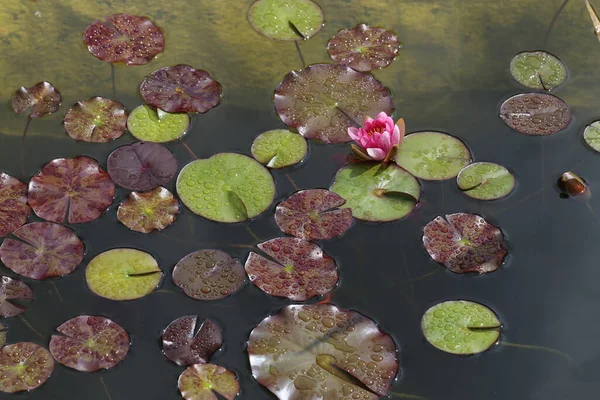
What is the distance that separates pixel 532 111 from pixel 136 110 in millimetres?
1830

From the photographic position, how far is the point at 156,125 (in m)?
3.27

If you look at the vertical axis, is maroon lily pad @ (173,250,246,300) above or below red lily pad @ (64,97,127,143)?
below

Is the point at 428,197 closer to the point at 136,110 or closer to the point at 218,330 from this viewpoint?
the point at 218,330

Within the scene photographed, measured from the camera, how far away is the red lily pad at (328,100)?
3.27 m

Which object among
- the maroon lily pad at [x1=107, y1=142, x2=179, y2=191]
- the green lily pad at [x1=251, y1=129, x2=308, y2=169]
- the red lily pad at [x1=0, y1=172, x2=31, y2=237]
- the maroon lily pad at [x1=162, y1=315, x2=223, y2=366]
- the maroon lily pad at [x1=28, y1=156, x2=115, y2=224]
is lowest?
the maroon lily pad at [x1=162, y1=315, x2=223, y2=366]

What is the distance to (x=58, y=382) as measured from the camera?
252 centimetres

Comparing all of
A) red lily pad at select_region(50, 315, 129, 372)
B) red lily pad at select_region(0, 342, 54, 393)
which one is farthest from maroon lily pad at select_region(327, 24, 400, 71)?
red lily pad at select_region(0, 342, 54, 393)

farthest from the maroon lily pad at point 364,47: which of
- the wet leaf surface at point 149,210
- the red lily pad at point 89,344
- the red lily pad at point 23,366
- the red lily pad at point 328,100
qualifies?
the red lily pad at point 23,366

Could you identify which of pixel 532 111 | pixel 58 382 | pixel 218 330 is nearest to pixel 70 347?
pixel 58 382

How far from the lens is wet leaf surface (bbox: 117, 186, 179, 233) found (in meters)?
2.93

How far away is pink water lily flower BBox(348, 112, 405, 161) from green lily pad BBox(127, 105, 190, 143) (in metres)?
0.77

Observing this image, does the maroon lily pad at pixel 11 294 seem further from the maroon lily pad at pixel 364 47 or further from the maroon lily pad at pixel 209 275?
the maroon lily pad at pixel 364 47

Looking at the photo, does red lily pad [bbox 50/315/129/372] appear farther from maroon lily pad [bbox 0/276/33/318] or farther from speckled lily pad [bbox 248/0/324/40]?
speckled lily pad [bbox 248/0/324/40]

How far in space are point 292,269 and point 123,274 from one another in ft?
2.13
